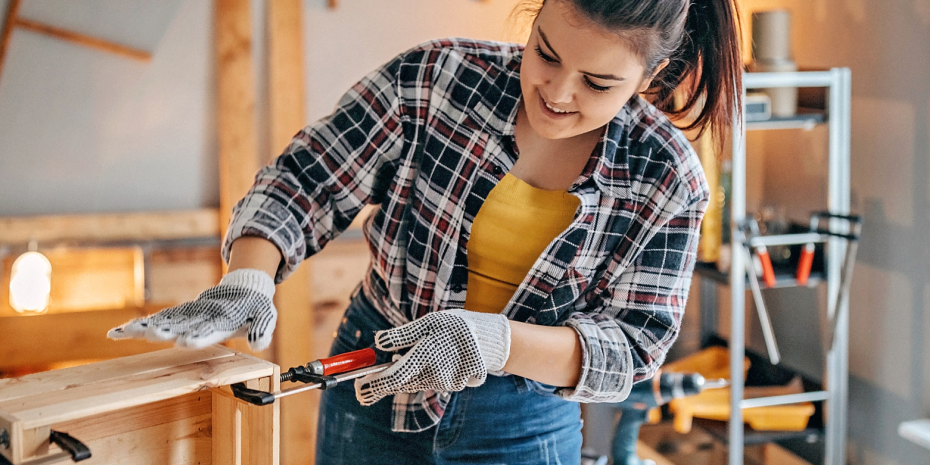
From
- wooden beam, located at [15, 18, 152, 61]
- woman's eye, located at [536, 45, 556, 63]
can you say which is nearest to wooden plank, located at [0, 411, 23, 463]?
woman's eye, located at [536, 45, 556, 63]

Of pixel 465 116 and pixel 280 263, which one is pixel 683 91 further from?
pixel 280 263

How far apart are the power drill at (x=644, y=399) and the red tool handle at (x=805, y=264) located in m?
Result: 0.53

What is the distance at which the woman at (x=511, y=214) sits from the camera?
1105 millimetres

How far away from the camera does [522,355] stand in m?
1.07

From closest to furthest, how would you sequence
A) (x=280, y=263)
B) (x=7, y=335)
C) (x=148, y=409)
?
1. (x=148, y=409)
2. (x=280, y=263)
3. (x=7, y=335)

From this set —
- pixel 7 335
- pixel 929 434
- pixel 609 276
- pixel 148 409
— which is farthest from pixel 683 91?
pixel 7 335

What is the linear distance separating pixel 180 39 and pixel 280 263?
1642 mm

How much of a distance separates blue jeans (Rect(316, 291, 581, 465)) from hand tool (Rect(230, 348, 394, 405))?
0.72 ft

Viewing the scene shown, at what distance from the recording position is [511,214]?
→ 1.18 metres

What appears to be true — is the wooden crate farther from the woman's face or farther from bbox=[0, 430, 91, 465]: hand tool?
the woman's face

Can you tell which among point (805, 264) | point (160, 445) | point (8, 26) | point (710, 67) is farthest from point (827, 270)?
point (8, 26)

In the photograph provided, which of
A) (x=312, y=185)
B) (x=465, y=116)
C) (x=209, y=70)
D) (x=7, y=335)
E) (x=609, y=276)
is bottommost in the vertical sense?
(x=7, y=335)

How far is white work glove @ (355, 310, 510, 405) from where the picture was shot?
0.99 metres

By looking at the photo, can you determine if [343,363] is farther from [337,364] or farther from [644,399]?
[644,399]
